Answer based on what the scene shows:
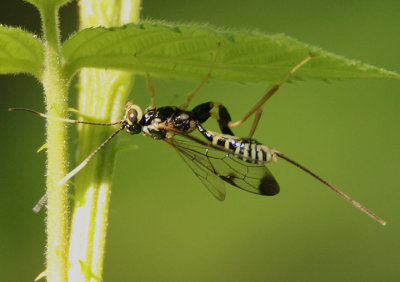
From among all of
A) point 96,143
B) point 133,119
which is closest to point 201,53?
point 96,143

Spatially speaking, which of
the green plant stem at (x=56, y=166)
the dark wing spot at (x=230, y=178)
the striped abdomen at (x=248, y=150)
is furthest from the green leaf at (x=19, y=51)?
the dark wing spot at (x=230, y=178)

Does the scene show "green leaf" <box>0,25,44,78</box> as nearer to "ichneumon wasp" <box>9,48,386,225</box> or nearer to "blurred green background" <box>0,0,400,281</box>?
"ichneumon wasp" <box>9,48,386,225</box>

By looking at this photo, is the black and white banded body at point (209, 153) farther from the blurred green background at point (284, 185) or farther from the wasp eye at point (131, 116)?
the blurred green background at point (284, 185)

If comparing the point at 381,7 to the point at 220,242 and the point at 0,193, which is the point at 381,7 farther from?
the point at 0,193

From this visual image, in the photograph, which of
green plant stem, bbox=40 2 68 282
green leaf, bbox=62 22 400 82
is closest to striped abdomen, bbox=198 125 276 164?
green leaf, bbox=62 22 400 82

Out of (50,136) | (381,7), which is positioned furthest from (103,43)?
(381,7)

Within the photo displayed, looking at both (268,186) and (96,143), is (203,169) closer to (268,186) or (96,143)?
(268,186)
